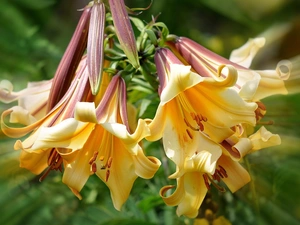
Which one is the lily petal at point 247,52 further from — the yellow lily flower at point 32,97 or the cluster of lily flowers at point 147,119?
the yellow lily flower at point 32,97

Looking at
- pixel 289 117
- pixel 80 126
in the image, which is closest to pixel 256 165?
pixel 289 117

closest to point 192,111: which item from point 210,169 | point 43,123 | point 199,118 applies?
point 199,118

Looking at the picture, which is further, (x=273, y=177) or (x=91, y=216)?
(x=91, y=216)

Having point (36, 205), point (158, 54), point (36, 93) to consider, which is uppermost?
point (158, 54)

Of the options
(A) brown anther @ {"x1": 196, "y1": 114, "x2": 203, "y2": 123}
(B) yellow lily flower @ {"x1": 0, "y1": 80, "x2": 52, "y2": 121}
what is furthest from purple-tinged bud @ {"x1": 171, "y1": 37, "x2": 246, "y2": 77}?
(B) yellow lily flower @ {"x1": 0, "y1": 80, "x2": 52, "y2": 121}

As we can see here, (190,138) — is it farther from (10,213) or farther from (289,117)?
(10,213)

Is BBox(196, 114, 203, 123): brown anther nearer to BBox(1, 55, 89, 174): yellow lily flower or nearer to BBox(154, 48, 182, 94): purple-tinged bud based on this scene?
BBox(154, 48, 182, 94): purple-tinged bud

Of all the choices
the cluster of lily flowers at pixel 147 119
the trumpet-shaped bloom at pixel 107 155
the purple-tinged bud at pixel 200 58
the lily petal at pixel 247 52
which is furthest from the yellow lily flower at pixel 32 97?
the lily petal at pixel 247 52

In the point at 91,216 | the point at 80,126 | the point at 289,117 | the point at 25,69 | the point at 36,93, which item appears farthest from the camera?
the point at 25,69

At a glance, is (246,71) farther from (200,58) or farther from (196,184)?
(196,184)
